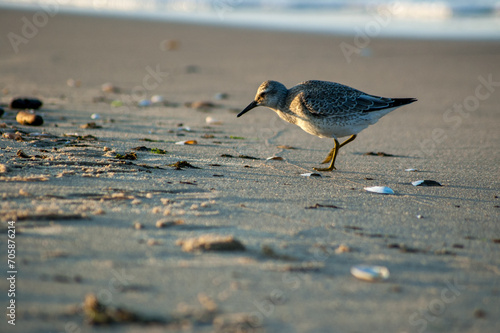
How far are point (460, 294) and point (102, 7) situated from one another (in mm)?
21564

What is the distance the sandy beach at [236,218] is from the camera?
7.72 feet

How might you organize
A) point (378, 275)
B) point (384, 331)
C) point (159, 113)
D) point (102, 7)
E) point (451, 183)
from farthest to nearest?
1. point (102, 7)
2. point (159, 113)
3. point (451, 183)
4. point (378, 275)
5. point (384, 331)

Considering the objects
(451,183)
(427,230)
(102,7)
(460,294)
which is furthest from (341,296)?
(102,7)

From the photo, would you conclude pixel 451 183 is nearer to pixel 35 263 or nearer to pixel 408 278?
pixel 408 278

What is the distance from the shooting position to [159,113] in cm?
710

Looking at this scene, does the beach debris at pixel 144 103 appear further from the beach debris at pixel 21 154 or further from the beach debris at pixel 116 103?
the beach debris at pixel 21 154

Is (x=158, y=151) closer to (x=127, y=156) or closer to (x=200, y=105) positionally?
(x=127, y=156)

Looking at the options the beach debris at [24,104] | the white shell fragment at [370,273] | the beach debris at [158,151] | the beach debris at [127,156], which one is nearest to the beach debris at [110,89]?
the beach debris at [24,104]

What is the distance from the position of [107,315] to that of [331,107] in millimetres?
3411

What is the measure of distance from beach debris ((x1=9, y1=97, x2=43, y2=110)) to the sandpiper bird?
10.3ft

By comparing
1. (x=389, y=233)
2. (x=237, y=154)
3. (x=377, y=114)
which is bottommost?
(x=389, y=233)

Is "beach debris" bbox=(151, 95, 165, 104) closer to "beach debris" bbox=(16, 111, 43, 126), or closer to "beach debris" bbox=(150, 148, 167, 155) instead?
"beach debris" bbox=(16, 111, 43, 126)

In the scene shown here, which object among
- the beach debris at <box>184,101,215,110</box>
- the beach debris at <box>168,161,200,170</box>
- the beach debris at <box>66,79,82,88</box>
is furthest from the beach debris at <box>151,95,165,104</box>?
the beach debris at <box>168,161,200,170</box>

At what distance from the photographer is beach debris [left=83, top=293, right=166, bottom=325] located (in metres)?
2.21
